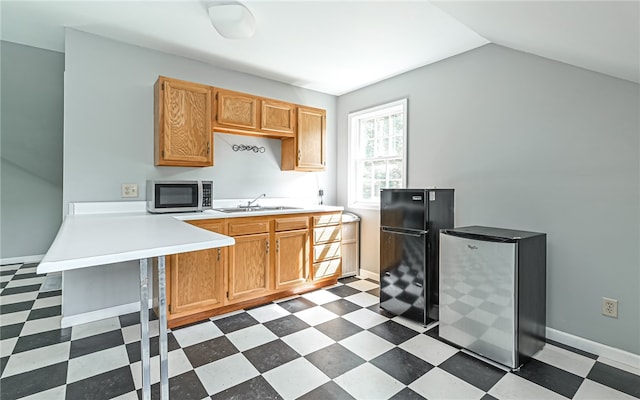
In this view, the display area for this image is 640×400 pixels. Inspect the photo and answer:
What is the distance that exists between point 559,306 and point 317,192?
2.79 meters

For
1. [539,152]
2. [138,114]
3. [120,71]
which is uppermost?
[120,71]

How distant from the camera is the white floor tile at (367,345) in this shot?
2.17 metres

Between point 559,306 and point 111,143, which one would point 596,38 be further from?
point 111,143

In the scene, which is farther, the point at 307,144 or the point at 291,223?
the point at 307,144

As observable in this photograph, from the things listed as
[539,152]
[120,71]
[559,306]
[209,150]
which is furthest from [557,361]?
[120,71]

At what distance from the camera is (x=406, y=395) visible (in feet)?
5.67

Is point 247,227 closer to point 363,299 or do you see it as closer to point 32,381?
point 363,299

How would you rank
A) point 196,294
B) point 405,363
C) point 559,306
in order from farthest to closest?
point 196,294 < point 559,306 < point 405,363

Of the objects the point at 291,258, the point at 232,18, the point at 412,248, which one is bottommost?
the point at 291,258

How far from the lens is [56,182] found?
172 inches

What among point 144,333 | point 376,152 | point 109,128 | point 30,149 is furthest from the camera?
point 30,149

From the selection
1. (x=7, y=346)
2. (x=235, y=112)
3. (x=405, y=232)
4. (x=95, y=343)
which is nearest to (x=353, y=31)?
(x=235, y=112)

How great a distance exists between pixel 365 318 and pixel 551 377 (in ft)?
4.30

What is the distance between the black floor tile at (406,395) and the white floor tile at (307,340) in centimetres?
66
